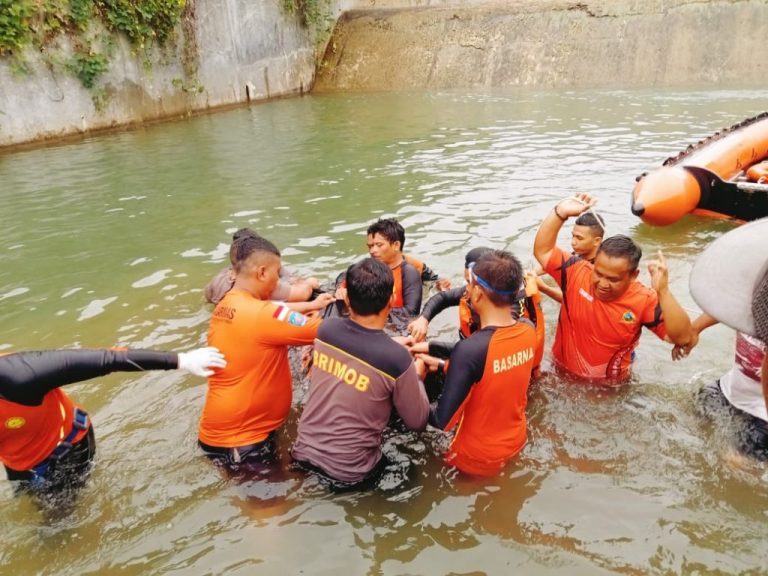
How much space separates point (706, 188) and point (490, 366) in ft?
23.1

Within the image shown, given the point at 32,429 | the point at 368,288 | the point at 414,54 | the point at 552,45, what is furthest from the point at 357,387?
the point at 414,54

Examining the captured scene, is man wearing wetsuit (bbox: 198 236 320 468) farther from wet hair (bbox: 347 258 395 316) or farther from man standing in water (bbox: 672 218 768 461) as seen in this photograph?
man standing in water (bbox: 672 218 768 461)

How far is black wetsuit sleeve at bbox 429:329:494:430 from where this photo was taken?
3141mm

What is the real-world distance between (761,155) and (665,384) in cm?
697

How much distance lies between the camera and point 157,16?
60.3ft

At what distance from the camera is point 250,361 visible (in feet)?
11.6

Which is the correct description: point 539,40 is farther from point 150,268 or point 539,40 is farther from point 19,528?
point 19,528

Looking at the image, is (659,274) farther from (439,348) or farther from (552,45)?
(552,45)

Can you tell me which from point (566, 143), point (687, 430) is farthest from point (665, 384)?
point (566, 143)

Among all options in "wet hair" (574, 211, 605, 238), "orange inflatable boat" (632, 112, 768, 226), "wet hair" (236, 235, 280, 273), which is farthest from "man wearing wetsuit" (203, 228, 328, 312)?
"orange inflatable boat" (632, 112, 768, 226)

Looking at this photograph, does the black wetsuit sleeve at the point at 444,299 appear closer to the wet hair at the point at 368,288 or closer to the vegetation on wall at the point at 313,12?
the wet hair at the point at 368,288

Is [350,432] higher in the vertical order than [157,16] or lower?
lower

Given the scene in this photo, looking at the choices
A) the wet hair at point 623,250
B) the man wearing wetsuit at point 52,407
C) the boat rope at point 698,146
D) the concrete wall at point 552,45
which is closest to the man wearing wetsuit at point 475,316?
the wet hair at point 623,250

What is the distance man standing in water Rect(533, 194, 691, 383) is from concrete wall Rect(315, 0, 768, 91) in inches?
858
